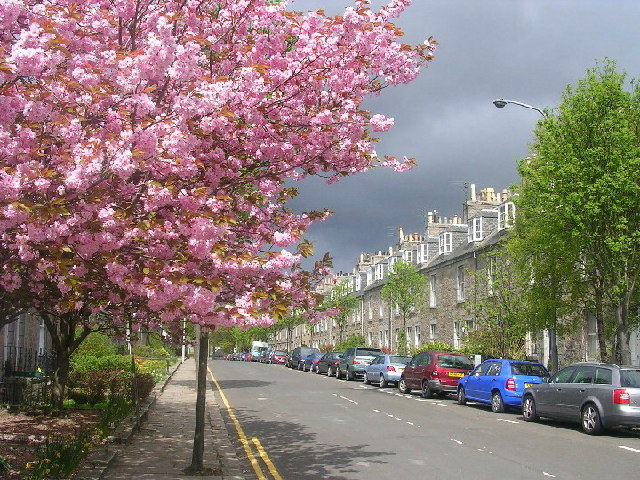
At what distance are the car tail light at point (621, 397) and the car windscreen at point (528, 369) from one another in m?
5.41

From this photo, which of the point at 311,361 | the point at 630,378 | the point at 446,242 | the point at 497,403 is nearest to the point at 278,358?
the point at 311,361

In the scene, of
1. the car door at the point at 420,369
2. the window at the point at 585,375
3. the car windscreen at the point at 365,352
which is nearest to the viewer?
the window at the point at 585,375

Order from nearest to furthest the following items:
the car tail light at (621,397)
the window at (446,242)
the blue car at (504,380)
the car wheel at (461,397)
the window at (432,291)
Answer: the car tail light at (621,397) < the blue car at (504,380) < the car wheel at (461,397) < the window at (432,291) < the window at (446,242)

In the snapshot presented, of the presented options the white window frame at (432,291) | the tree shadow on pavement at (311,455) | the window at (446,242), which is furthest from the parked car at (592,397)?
the window at (446,242)

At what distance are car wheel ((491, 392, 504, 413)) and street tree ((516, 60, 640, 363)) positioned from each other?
3.40 metres

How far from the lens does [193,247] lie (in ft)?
19.7

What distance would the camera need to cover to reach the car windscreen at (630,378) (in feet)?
46.9

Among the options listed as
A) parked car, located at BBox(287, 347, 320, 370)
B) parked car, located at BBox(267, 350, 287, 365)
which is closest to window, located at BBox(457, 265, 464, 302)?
parked car, located at BBox(287, 347, 320, 370)

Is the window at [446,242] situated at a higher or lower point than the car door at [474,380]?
higher

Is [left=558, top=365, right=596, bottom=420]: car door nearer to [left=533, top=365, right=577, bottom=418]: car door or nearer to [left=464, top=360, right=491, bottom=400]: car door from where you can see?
[left=533, top=365, right=577, bottom=418]: car door

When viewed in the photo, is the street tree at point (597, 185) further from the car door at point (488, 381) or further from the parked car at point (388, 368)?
the parked car at point (388, 368)

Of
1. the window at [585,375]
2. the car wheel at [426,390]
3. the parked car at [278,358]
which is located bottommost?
the parked car at [278,358]

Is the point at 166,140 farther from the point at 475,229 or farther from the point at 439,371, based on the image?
the point at 475,229

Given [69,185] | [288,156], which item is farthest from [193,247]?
[288,156]
